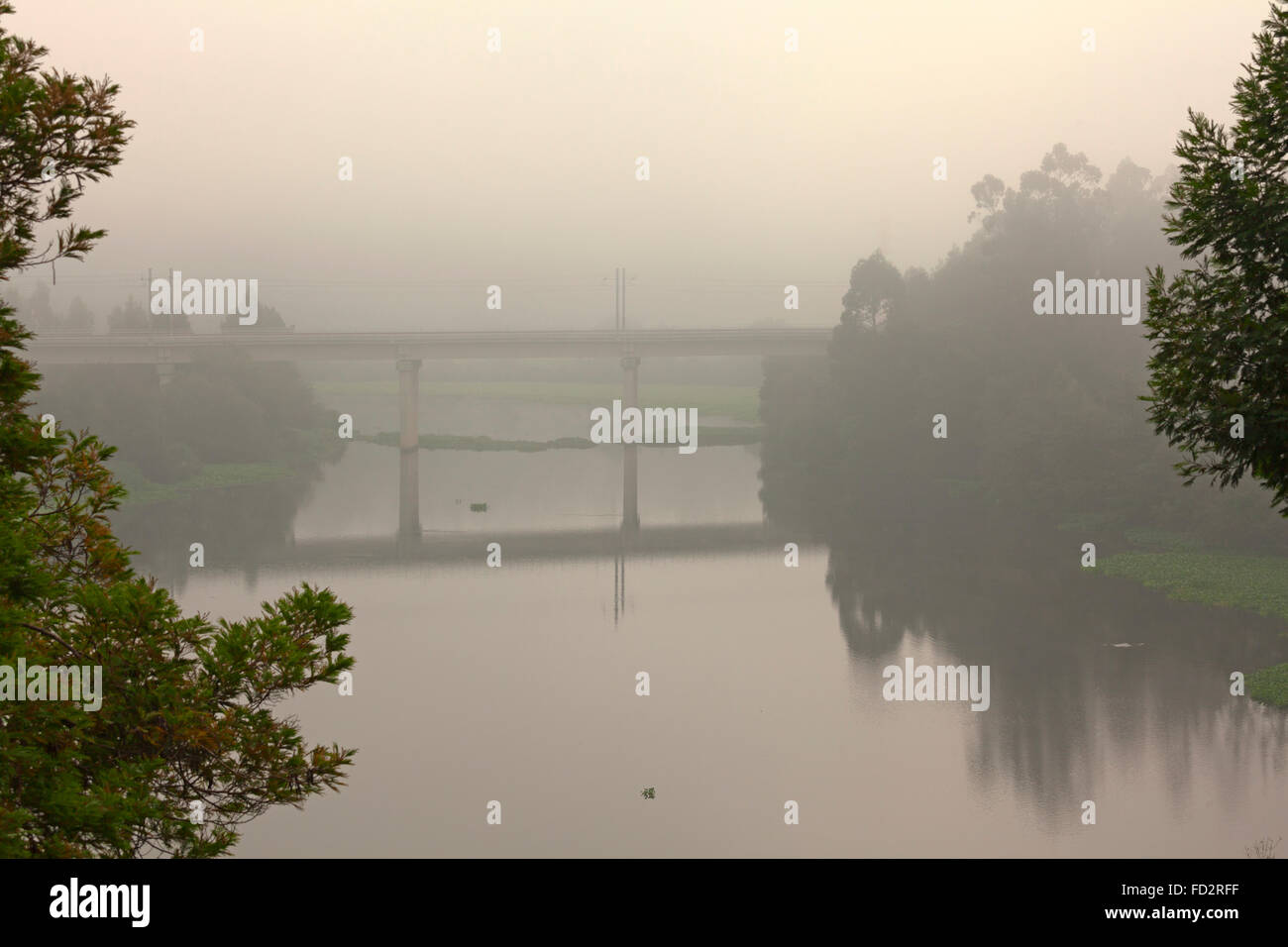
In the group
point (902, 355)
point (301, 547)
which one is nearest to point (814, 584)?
point (301, 547)

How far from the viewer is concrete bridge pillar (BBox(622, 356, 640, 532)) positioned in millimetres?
71625

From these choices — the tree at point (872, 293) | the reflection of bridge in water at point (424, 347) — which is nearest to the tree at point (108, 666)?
the tree at point (872, 293)

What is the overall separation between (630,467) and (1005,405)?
1560 inches

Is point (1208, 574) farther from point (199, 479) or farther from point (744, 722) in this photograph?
point (199, 479)

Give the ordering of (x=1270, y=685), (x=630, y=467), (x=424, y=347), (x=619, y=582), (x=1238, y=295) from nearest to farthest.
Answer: (x=1238, y=295)
(x=1270, y=685)
(x=619, y=582)
(x=630, y=467)
(x=424, y=347)

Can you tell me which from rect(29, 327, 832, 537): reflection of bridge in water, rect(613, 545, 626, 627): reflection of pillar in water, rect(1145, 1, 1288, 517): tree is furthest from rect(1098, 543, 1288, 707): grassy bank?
rect(29, 327, 832, 537): reflection of bridge in water

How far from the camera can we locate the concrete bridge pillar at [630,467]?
71.6 metres

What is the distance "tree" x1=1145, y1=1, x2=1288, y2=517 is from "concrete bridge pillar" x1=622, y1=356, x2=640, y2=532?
51776mm

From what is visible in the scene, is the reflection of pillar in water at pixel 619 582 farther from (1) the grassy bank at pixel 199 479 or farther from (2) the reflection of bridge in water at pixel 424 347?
(2) the reflection of bridge in water at pixel 424 347

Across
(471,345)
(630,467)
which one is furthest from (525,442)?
(630,467)

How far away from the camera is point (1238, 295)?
629 inches
